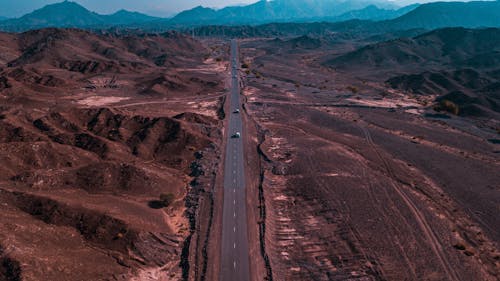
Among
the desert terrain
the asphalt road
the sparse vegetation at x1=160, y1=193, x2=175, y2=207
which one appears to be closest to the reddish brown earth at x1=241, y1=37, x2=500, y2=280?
the desert terrain

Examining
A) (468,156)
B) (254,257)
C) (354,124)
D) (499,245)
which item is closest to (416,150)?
(468,156)

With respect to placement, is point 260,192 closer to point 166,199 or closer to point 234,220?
point 234,220

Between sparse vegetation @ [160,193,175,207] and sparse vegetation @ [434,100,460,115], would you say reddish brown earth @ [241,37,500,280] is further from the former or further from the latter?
sparse vegetation @ [160,193,175,207]

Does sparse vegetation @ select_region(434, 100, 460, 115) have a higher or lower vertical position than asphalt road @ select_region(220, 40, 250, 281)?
higher

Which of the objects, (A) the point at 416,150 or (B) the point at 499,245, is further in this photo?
(A) the point at 416,150

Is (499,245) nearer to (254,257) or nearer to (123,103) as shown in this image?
(254,257)

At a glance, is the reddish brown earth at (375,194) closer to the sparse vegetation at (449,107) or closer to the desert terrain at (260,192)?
the desert terrain at (260,192)
